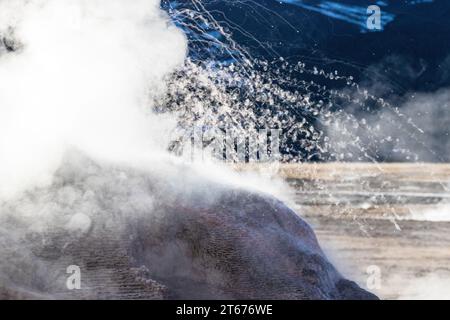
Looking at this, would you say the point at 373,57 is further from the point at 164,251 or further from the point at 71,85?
the point at 164,251

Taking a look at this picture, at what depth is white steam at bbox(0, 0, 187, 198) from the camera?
3070 millimetres

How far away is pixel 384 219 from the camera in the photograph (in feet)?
21.1

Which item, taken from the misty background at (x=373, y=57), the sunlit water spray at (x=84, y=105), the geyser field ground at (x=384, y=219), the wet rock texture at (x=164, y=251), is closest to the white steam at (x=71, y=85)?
the sunlit water spray at (x=84, y=105)

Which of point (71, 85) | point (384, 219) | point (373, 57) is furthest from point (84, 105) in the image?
point (373, 57)

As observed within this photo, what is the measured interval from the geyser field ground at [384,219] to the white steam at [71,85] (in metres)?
2.29

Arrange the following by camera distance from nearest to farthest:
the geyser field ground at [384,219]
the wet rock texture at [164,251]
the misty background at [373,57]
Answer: the wet rock texture at [164,251], the geyser field ground at [384,219], the misty background at [373,57]

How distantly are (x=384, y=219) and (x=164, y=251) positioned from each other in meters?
4.22

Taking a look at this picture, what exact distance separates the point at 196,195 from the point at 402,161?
7.07 m

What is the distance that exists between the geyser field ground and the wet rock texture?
1.44m

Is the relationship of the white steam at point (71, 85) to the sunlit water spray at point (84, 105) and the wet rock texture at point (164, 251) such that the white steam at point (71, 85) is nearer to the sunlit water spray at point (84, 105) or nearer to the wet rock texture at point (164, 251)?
the sunlit water spray at point (84, 105)

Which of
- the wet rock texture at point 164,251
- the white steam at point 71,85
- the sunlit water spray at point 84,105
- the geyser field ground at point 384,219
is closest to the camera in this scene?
the wet rock texture at point 164,251

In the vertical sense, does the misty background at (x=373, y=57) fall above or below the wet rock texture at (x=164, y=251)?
above

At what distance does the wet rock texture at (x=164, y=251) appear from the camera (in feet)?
8.08

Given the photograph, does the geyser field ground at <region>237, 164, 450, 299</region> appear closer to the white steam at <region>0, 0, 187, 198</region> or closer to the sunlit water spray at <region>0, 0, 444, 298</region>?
the sunlit water spray at <region>0, 0, 444, 298</region>
